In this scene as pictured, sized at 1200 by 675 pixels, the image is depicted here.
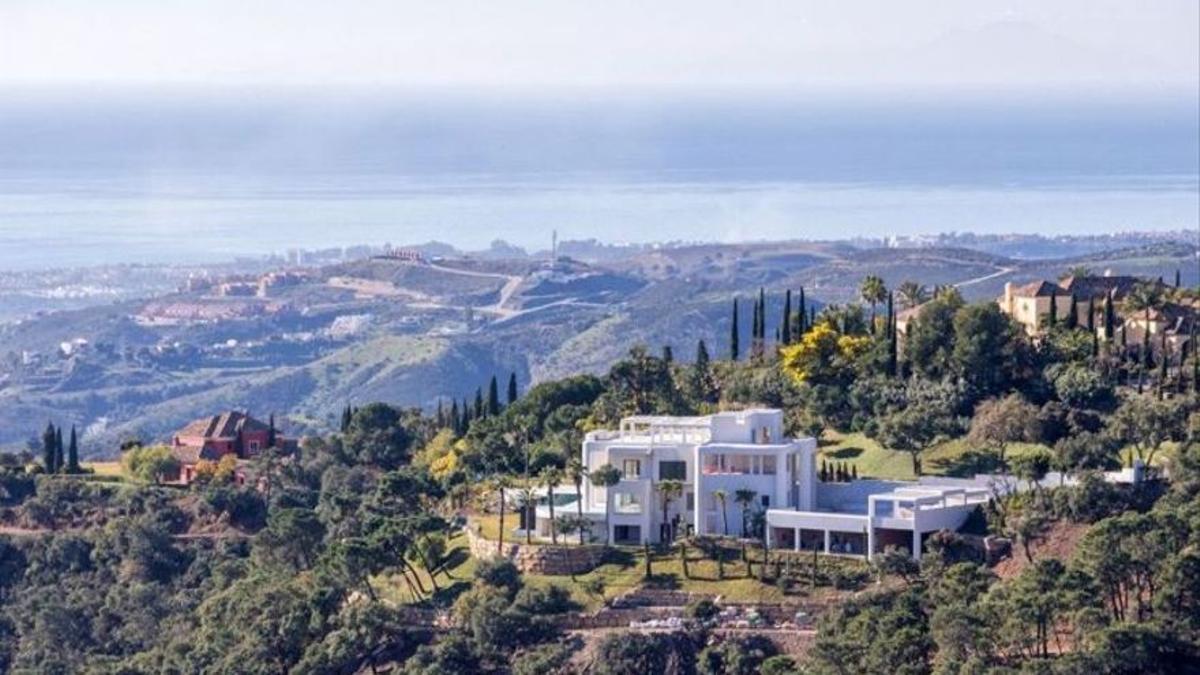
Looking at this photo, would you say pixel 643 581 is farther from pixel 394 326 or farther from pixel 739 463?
pixel 394 326

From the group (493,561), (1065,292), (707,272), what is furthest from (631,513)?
(707,272)

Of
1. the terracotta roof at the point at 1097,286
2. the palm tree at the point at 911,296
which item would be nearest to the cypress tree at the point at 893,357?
the palm tree at the point at 911,296

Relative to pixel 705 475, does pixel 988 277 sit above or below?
below

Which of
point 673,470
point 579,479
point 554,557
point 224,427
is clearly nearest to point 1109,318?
point 673,470

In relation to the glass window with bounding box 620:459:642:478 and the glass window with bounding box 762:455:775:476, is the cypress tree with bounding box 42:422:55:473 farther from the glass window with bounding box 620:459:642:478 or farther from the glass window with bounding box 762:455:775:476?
the glass window with bounding box 762:455:775:476

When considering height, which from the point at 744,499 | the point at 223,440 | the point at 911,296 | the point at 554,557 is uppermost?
the point at 911,296

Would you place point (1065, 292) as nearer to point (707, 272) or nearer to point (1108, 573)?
point (1108, 573)

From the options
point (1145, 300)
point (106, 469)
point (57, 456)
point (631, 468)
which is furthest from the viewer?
point (106, 469)
